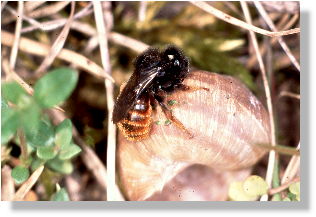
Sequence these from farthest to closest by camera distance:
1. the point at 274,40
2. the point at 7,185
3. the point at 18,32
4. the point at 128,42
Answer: the point at 274,40 < the point at 128,42 < the point at 18,32 < the point at 7,185

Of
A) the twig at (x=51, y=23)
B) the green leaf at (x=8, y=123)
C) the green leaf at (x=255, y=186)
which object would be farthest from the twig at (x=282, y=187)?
the twig at (x=51, y=23)

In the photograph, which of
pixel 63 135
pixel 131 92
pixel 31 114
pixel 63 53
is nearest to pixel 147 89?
pixel 131 92

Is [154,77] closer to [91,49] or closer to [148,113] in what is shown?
[148,113]

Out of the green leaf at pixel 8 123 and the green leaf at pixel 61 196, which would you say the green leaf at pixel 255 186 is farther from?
the green leaf at pixel 8 123

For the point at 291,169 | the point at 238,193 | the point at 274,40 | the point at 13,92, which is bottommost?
the point at 238,193

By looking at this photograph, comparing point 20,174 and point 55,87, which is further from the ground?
point 55,87

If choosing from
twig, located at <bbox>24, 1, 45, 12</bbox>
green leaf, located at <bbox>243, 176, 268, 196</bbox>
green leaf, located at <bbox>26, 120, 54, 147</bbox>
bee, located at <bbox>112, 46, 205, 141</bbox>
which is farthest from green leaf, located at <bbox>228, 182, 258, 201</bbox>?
twig, located at <bbox>24, 1, 45, 12</bbox>

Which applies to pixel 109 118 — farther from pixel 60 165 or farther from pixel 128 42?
pixel 128 42

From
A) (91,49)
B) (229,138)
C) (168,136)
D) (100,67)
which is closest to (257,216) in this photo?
(229,138)
